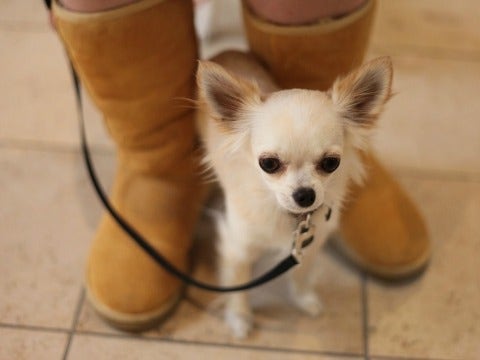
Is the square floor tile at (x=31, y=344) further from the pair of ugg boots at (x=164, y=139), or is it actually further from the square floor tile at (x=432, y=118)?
the square floor tile at (x=432, y=118)

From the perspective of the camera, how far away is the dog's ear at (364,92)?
2.50ft

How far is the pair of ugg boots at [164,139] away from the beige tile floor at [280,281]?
0.06 meters

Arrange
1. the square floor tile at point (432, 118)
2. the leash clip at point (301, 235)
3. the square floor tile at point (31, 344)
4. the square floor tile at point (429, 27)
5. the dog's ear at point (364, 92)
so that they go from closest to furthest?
the dog's ear at point (364, 92), the leash clip at point (301, 235), the square floor tile at point (31, 344), the square floor tile at point (432, 118), the square floor tile at point (429, 27)

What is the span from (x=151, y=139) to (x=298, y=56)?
29 centimetres

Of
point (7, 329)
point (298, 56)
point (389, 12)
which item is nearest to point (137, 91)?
point (298, 56)

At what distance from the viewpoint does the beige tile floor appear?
105 centimetres

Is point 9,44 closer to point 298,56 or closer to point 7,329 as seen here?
point 7,329

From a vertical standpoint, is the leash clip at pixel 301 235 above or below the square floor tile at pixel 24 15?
above

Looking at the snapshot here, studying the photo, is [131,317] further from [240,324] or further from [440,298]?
[440,298]

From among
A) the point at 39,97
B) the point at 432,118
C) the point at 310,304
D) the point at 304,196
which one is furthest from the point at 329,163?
the point at 39,97

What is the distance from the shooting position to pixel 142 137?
1.00 metres

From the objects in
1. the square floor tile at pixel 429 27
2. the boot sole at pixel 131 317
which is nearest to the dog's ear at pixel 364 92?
the boot sole at pixel 131 317

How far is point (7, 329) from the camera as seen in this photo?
3.47 ft

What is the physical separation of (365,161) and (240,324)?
0.38 m
